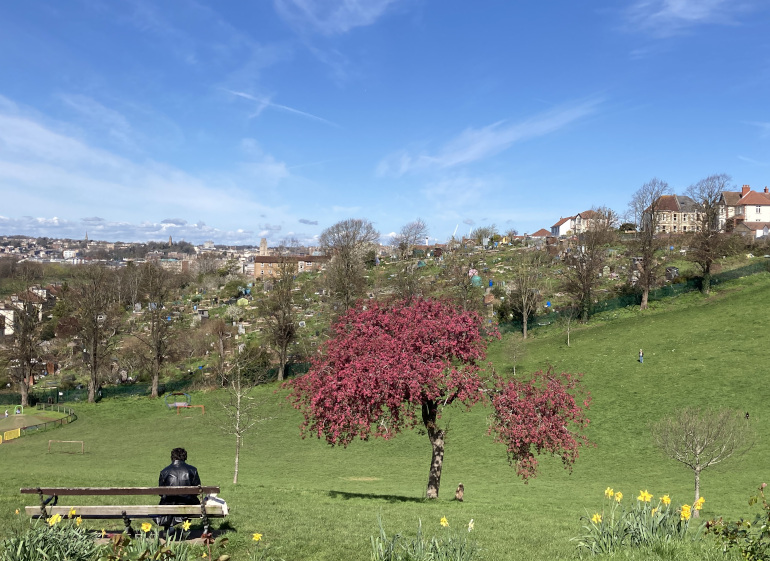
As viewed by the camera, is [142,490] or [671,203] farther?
[671,203]

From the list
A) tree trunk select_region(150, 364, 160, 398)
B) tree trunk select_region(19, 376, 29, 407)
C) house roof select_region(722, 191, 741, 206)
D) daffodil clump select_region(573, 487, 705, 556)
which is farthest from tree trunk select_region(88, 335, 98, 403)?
house roof select_region(722, 191, 741, 206)

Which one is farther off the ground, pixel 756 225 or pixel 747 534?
pixel 756 225

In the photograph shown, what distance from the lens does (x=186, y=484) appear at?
36.1ft

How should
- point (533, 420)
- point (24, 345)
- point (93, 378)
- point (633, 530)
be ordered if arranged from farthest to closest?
point (93, 378)
point (24, 345)
point (533, 420)
point (633, 530)

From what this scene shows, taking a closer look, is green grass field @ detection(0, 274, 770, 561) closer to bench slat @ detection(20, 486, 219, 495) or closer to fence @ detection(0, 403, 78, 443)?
fence @ detection(0, 403, 78, 443)

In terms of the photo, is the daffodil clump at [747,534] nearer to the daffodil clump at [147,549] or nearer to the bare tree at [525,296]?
the daffodil clump at [147,549]

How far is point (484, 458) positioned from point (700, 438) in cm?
1343

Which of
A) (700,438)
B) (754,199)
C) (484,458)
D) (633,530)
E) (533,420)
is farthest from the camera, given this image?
(754,199)

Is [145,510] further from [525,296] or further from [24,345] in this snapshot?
[24,345]

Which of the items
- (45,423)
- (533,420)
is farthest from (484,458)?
(45,423)

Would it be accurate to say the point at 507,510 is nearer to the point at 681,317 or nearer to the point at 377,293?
the point at 681,317

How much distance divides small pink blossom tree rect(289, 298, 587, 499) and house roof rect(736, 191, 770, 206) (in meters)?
118

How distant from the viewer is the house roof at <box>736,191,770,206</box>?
4414 inches

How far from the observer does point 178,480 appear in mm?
10930
